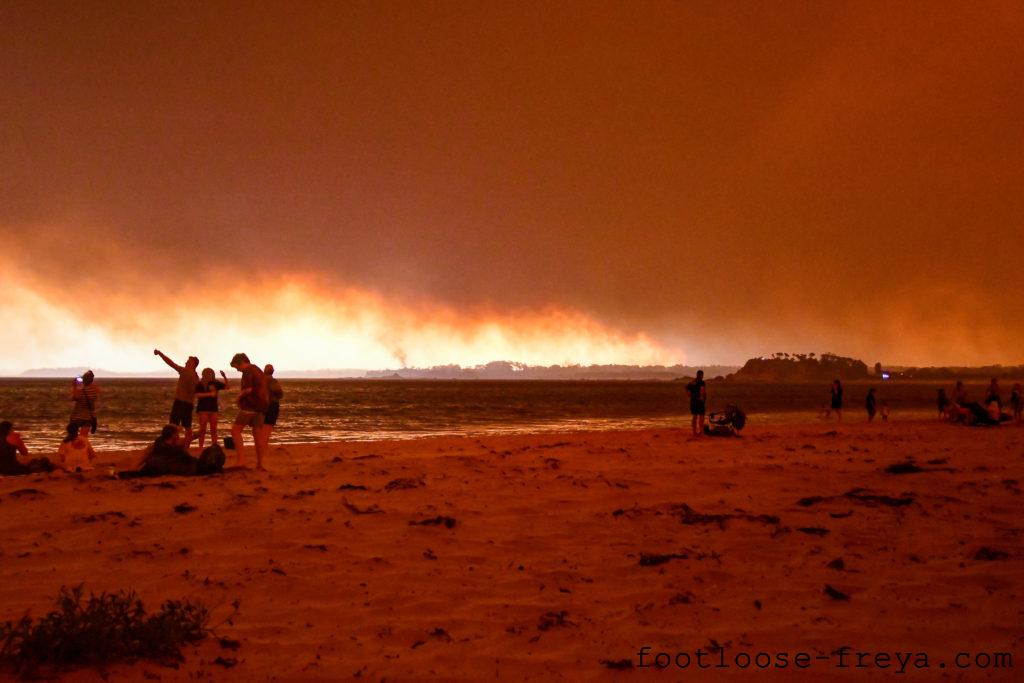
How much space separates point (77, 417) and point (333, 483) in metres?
6.61

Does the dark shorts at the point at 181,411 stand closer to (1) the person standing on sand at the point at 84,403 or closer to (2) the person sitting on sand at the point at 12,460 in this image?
(1) the person standing on sand at the point at 84,403

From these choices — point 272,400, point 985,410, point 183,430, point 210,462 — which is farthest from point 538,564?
point 985,410

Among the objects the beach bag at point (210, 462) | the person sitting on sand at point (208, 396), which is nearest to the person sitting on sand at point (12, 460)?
the person sitting on sand at point (208, 396)

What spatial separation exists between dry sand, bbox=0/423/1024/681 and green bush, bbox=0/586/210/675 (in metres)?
0.16

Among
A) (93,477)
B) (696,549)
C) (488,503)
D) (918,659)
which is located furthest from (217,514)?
(918,659)

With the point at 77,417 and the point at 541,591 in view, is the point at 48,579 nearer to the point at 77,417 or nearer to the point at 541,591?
the point at 541,591

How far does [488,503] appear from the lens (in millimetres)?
8984

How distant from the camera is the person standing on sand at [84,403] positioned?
44.6ft

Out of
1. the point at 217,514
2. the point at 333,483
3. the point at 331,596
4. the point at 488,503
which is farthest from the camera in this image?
the point at 333,483

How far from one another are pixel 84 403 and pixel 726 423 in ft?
53.2

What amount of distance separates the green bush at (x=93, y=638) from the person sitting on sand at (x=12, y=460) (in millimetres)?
9548

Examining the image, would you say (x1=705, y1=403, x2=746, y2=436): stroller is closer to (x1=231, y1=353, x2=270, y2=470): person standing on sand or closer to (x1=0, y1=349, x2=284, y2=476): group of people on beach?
(x1=0, y1=349, x2=284, y2=476): group of people on beach

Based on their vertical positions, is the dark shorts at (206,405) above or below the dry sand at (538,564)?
above

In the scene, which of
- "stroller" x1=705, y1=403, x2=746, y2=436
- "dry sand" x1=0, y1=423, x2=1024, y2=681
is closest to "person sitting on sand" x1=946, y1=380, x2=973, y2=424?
"stroller" x1=705, y1=403, x2=746, y2=436
